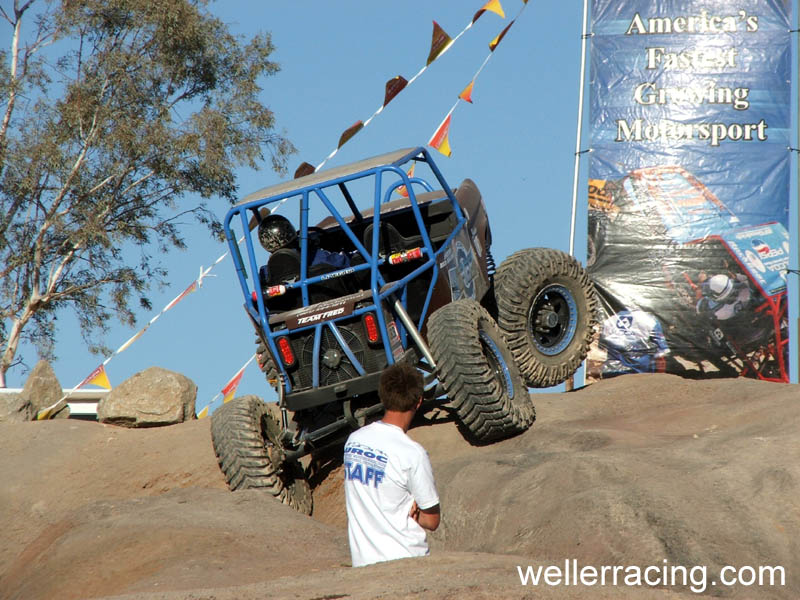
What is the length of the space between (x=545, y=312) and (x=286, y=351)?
10.2ft

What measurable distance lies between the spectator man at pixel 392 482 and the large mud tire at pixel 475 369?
3454 millimetres

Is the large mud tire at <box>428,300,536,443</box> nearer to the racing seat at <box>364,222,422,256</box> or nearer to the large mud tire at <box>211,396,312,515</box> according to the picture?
the racing seat at <box>364,222,422,256</box>

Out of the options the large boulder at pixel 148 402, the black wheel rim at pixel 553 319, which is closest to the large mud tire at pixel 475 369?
the black wheel rim at pixel 553 319

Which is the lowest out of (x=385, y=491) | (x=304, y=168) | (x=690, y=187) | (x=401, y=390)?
(x=385, y=491)

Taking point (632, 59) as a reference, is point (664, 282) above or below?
below

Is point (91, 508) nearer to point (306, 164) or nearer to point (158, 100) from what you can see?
point (306, 164)

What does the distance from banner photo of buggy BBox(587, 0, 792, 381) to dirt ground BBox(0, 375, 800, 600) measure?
2.69 meters

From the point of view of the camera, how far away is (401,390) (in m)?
4.21

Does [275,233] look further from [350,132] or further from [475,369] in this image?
[350,132]

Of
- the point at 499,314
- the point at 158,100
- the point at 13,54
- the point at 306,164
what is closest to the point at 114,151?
the point at 158,100

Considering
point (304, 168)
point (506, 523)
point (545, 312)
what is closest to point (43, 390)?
point (304, 168)

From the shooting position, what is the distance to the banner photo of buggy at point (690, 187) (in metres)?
12.3

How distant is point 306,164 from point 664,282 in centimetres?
457

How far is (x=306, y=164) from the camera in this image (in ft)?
40.3
